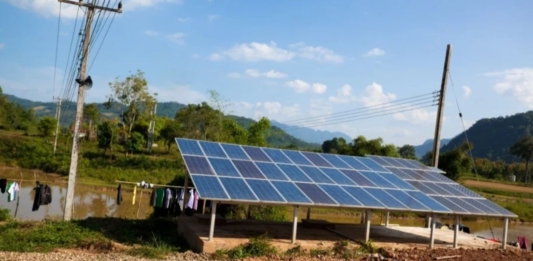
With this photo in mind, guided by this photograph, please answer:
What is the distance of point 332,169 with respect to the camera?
14.0 meters

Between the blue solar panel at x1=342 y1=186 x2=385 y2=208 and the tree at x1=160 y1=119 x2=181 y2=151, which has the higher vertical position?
the tree at x1=160 y1=119 x2=181 y2=151

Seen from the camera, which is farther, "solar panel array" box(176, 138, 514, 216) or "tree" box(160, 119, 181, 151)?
"tree" box(160, 119, 181, 151)

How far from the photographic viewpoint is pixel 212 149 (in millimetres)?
13281

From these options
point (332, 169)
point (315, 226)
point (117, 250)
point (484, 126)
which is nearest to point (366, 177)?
point (332, 169)

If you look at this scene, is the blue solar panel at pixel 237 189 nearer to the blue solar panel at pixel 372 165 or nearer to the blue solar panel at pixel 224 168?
the blue solar panel at pixel 224 168

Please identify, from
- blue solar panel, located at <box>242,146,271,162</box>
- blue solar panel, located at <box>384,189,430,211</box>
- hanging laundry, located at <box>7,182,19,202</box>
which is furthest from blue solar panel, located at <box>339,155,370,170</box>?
hanging laundry, located at <box>7,182,19,202</box>

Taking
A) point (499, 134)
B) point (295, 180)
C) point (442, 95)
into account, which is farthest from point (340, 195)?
point (499, 134)

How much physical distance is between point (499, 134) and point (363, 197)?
124968 millimetres

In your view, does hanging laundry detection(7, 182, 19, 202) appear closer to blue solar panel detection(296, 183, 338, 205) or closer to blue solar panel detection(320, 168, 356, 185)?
blue solar panel detection(296, 183, 338, 205)

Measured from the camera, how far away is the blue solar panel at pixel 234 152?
13.1 metres

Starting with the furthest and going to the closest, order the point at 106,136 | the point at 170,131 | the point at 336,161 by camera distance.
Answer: the point at 170,131, the point at 106,136, the point at 336,161

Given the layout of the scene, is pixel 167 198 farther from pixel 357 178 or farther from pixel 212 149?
pixel 357 178

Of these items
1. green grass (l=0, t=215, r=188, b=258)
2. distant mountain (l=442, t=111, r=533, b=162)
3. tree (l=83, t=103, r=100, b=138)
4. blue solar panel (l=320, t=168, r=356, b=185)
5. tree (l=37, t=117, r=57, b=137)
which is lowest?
green grass (l=0, t=215, r=188, b=258)

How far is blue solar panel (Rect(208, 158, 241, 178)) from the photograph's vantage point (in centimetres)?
1150
